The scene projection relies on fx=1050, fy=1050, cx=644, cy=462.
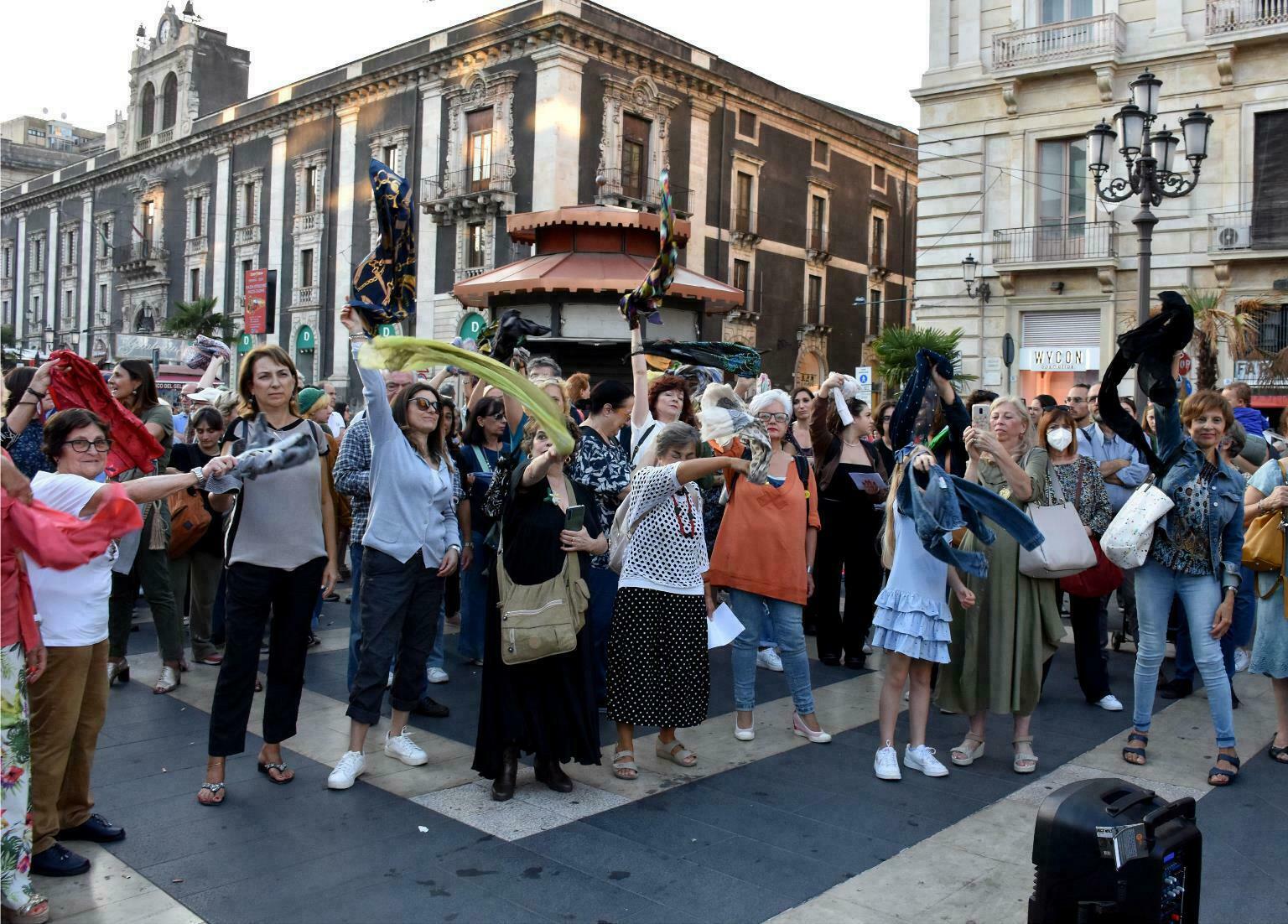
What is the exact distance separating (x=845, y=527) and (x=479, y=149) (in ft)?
91.8

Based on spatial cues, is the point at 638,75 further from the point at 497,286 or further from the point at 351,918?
the point at 351,918

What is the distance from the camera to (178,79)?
1859 inches

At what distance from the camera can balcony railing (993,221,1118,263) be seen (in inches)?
826

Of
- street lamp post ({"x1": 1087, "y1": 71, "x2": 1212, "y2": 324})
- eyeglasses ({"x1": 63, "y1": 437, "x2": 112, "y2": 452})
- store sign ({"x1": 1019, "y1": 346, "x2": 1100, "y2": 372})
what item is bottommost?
eyeglasses ({"x1": 63, "y1": 437, "x2": 112, "y2": 452})

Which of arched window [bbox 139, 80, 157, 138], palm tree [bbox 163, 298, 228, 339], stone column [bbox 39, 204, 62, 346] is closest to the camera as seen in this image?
palm tree [bbox 163, 298, 228, 339]

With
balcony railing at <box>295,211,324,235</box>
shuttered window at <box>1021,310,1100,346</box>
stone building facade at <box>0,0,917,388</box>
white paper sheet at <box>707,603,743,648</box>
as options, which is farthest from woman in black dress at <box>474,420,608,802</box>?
balcony railing at <box>295,211,324,235</box>

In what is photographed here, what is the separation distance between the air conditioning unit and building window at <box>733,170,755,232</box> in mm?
18488

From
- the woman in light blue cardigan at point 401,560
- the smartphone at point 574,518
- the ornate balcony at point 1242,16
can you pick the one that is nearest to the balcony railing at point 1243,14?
the ornate balcony at point 1242,16

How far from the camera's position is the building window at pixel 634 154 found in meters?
32.6

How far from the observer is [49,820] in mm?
3904

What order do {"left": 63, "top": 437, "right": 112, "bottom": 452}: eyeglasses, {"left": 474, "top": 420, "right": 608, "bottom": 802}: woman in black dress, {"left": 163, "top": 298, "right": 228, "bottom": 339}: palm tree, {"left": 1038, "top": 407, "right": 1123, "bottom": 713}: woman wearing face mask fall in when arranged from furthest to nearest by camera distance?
{"left": 163, "top": 298, "right": 228, "bottom": 339}: palm tree
{"left": 1038, "top": 407, "right": 1123, "bottom": 713}: woman wearing face mask
{"left": 474, "top": 420, "right": 608, "bottom": 802}: woman in black dress
{"left": 63, "top": 437, "right": 112, "bottom": 452}: eyeglasses

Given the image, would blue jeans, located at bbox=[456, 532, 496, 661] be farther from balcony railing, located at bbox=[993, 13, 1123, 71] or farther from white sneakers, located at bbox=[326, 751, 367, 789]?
balcony railing, located at bbox=[993, 13, 1123, 71]

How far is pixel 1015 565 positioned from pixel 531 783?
2.76 metres

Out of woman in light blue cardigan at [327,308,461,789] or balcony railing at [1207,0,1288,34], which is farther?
balcony railing at [1207,0,1288,34]
